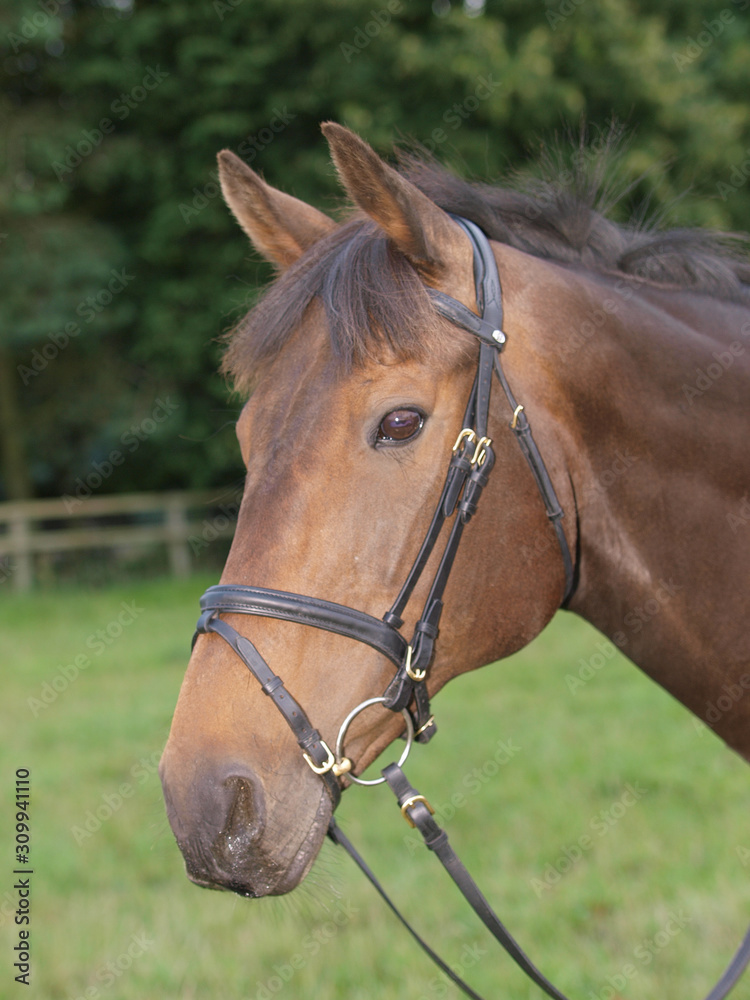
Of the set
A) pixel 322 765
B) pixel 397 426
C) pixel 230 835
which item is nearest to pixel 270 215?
pixel 397 426

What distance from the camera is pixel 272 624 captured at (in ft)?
5.50

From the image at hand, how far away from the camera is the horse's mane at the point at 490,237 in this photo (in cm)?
181

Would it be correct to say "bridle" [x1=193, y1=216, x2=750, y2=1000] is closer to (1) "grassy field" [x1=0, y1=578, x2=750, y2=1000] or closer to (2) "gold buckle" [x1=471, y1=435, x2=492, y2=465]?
(2) "gold buckle" [x1=471, y1=435, x2=492, y2=465]

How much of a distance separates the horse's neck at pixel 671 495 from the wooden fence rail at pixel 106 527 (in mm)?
10961

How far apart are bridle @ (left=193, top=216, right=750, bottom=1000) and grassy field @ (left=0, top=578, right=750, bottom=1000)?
33 cm

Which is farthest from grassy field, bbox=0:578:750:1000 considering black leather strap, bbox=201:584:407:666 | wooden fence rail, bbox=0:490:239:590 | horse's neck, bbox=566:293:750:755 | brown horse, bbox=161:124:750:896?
wooden fence rail, bbox=0:490:239:590

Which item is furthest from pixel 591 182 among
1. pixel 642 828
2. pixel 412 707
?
pixel 642 828

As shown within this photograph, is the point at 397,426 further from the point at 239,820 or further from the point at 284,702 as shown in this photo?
the point at 239,820

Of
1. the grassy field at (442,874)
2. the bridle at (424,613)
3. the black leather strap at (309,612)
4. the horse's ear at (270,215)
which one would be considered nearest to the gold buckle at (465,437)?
the bridle at (424,613)

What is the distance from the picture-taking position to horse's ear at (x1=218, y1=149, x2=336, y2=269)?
2188 millimetres

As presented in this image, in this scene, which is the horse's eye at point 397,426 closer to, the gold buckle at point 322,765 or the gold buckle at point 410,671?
the gold buckle at point 410,671

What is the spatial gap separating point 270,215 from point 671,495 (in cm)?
133

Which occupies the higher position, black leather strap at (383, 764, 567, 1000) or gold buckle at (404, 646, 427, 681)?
gold buckle at (404, 646, 427, 681)

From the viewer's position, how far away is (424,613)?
1771 millimetres
